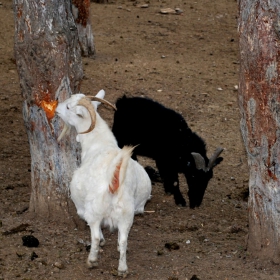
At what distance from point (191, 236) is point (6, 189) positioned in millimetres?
2386

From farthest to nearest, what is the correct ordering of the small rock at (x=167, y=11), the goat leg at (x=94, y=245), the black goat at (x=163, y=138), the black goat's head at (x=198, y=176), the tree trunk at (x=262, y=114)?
the small rock at (x=167, y=11) < the black goat at (x=163, y=138) < the black goat's head at (x=198, y=176) < the goat leg at (x=94, y=245) < the tree trunk at (x=262, y=114)

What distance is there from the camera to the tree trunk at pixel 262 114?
17.0 ft

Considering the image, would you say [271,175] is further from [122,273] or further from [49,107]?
[49,107]

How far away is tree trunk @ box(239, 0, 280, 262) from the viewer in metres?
5.19

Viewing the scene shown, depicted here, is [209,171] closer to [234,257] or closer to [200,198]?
[200,198]

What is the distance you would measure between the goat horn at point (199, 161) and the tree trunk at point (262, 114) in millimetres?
2048

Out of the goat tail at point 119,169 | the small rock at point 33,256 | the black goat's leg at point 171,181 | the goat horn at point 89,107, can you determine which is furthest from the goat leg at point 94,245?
the black goat's leg at point 171,181

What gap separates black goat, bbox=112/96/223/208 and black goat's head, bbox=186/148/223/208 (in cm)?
1

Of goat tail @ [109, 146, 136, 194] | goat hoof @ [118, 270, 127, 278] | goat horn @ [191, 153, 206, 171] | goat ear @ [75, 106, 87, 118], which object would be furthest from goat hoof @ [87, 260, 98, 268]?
goat horn @ [191, 153, 206, 171]

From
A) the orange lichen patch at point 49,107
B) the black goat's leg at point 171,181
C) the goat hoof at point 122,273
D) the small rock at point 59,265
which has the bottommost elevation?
the black goat's leg at point 171,181

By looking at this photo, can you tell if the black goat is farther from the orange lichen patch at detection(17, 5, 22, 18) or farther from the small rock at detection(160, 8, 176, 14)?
the small rock at detection(160, 8, 176, 14)

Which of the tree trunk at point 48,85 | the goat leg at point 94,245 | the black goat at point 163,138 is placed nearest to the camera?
the goat leg at point 94,245

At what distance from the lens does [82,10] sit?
12281 mm

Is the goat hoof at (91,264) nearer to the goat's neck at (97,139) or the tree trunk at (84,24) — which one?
the goat's neck at (97,139)
